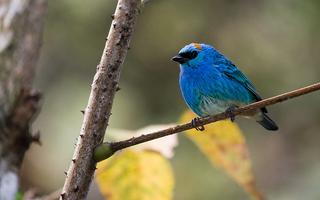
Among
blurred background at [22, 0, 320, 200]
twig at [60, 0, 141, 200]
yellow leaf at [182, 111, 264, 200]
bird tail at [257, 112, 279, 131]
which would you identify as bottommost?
blurred background at [22, 0, 320, 200]

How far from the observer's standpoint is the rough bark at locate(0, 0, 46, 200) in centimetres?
243

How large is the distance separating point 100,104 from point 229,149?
0.68m

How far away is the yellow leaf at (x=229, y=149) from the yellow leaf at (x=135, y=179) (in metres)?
0.20

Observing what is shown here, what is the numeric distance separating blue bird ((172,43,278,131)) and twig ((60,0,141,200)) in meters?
1.70

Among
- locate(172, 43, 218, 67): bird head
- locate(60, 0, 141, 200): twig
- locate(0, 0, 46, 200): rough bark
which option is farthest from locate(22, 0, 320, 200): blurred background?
locate(60, 0, 141, 200): twig

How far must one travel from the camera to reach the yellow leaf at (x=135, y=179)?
226 cm

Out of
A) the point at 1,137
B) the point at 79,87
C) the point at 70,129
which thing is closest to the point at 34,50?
the point at 1,137

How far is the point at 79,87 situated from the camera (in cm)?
643

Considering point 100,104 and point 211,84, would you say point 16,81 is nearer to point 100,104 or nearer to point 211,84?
point 100,104

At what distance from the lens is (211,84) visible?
371cm

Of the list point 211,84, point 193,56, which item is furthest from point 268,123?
point 193,56

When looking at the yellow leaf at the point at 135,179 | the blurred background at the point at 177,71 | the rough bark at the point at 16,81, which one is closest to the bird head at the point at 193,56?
the rough bark at the point at 16,81

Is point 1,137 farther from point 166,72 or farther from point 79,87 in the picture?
point 166,72

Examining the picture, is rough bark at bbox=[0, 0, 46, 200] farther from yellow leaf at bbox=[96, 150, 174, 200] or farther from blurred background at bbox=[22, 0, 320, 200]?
blurred background at bbox=[22, 0, 320, 200]
